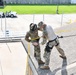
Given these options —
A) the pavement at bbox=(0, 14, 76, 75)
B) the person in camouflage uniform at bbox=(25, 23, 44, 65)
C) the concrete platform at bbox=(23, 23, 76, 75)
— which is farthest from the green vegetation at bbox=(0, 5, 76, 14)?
the person in camouflage uniform at bbox=(25, 23, 44, 65)

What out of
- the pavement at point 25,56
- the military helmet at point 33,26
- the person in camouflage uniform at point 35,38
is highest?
the military helmet at point 33,26

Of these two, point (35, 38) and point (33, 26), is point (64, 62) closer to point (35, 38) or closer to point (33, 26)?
point (35, 38)

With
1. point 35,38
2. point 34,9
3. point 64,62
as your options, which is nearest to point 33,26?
point 35,38

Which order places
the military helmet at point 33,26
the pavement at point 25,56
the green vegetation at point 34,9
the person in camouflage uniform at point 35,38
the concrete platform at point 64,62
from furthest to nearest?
the green vegetation at point 34,9, the person in camouflage uniform at point 35,38, the military helmet at point 33,26, the pavement at point 25,56, the concrete platform at point 64,62

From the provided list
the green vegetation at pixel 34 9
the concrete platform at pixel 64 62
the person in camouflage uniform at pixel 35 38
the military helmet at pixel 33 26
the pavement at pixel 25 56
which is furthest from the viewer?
the green vegetation at pixel 34 9

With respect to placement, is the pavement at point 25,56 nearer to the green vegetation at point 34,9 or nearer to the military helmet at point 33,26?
the military helmet at point 33,26

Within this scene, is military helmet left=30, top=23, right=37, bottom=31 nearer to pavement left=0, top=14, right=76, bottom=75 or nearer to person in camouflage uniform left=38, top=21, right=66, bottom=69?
person in camouflage uniform left=38, top=21, right=66, bottom=69

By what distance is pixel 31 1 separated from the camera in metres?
42.8

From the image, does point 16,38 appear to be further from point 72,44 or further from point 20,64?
point 72,44

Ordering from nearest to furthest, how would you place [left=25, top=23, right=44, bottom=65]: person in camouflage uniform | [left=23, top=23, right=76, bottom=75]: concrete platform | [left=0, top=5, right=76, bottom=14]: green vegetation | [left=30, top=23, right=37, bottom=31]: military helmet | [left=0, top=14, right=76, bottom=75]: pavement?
[left=23, top=23, right=76, bottom=75]: concrete platform < [left=0, top=14, right=76, bottom=75]: pavement < [left=30, top=23, right=37, bottom=31]: military helmet < [left=25, top=23, right=44, bottom=65]: person in camouflage uniform < [left=0, top=5, right=76, bottom=14]: green vegetation

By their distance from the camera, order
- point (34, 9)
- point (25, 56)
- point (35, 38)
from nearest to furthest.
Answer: point (35, 38), point (25, 56), point (34, 9)

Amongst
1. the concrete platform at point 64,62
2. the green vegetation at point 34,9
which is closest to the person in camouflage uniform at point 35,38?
the concrete platform at point 64,62

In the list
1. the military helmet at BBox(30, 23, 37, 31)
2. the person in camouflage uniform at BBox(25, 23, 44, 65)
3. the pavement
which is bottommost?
the pavement

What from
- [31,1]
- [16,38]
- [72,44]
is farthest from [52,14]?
[72,44]
